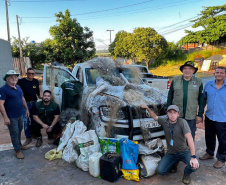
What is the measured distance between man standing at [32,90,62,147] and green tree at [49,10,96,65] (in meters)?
8.01

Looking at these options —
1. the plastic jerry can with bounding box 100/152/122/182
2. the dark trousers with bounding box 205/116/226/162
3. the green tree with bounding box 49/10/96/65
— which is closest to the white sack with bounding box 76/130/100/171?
the plastic jerry can with bounding box 100/152/122/182

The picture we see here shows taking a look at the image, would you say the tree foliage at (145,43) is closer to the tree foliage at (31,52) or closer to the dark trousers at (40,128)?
the tree foliage at (31,52)

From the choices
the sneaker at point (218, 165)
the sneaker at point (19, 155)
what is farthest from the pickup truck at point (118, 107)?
the sneaker at point (19, 155)

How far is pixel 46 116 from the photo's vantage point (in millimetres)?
4496

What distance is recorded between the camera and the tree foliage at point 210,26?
2475cm

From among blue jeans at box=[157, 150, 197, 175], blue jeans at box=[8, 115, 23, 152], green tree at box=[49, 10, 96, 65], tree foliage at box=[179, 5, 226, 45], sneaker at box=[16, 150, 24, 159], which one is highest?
tree foliage at box=[179, 5, 226, 45]

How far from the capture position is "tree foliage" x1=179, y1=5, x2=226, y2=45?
24.8 meters

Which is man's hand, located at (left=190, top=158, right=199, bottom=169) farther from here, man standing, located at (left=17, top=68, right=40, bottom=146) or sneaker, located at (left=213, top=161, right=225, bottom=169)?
man standing, located at (left=17, top=68, right=40, bottom=146)

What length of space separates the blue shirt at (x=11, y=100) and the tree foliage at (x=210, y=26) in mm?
27201

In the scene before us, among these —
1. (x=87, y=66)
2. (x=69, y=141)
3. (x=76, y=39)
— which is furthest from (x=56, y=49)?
(x=69, y=141)

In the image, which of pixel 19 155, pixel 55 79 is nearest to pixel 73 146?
pixel 19 155

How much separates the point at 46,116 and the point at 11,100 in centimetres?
102

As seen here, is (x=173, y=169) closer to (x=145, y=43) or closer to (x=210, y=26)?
(x=145, y=43)

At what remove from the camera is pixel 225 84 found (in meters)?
3.28
